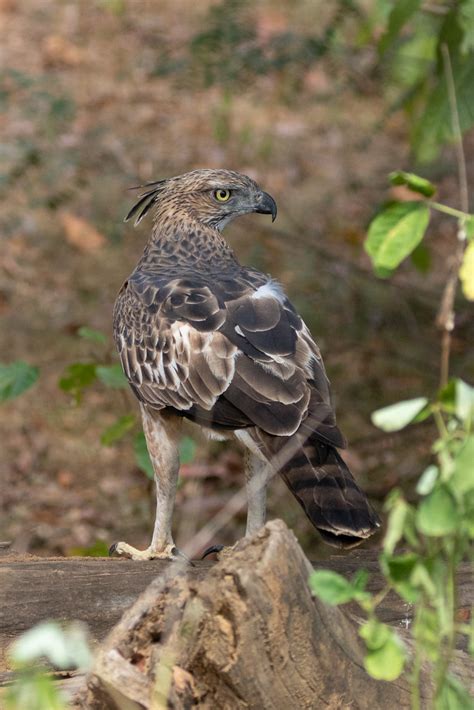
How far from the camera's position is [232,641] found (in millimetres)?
2965

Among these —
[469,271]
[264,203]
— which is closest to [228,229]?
[264,203]

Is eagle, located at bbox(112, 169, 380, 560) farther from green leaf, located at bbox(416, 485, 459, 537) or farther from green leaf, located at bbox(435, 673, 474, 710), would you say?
green leaf, located at bbox(416, 485, 459, 537)

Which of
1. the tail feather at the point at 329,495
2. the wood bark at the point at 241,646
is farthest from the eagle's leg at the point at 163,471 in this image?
the wood bark at the point at 241,646

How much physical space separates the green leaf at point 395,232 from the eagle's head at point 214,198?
2.66m

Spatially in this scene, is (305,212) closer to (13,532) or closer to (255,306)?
(13,532)

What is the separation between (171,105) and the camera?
1162cm

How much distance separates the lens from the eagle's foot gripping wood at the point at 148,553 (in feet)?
16.3

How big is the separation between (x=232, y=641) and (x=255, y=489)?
6.63 feet

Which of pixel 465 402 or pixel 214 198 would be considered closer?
pixel 465 402

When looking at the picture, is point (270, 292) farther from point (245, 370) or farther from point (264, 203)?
point (264, 203)

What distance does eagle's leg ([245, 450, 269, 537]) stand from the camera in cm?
495

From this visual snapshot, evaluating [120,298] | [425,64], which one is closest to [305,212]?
[425,64]

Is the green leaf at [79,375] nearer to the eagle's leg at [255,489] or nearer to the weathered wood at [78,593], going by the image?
the eagle's leg at [255,489]

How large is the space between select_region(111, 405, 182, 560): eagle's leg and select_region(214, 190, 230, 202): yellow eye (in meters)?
1.22
